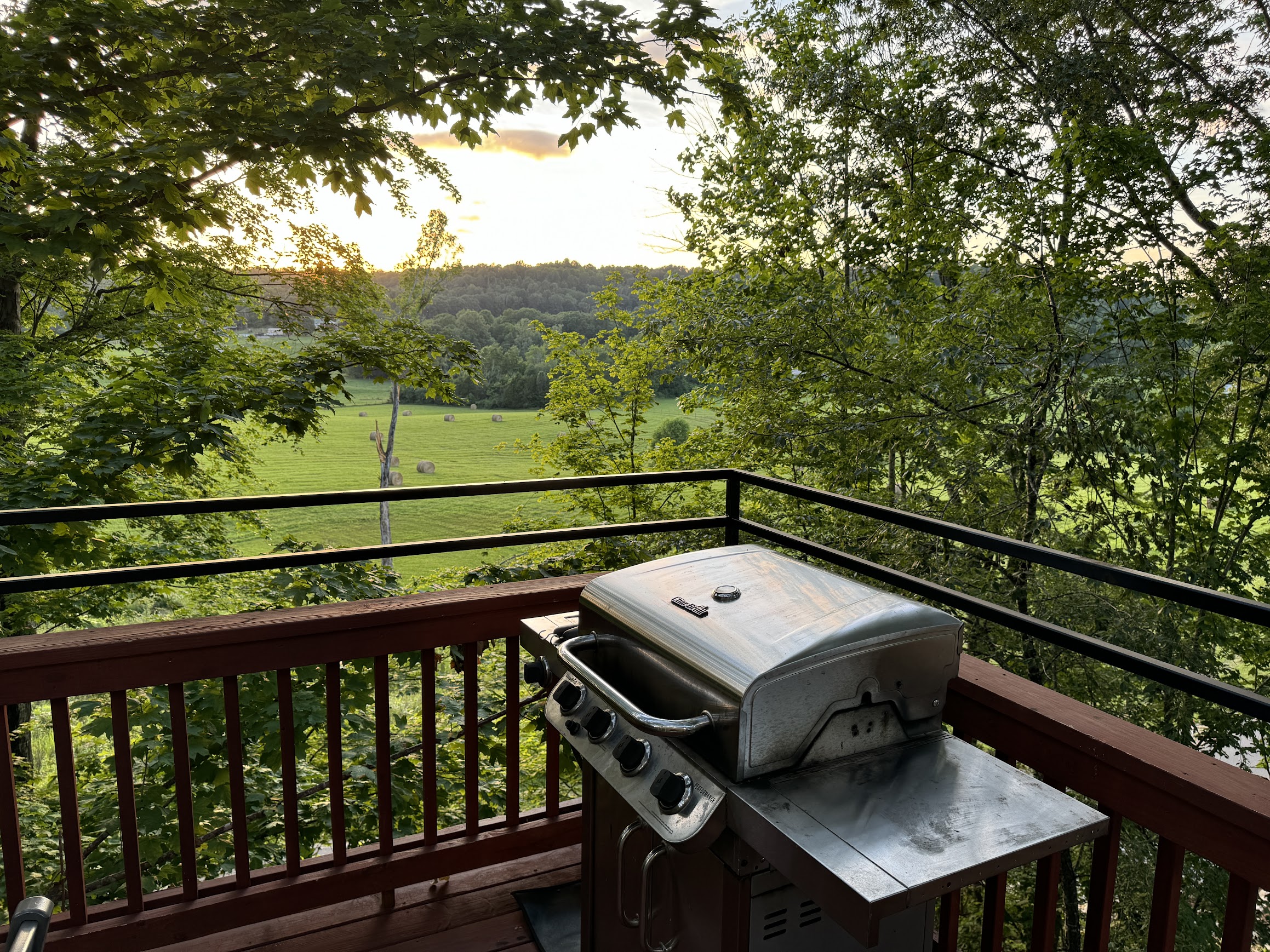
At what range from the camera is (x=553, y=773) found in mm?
1970

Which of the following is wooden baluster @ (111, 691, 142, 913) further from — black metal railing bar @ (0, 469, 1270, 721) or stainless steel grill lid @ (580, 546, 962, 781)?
stainless steel grill lid @ (580, 546, 962, 781)

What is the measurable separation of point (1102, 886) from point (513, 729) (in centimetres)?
124

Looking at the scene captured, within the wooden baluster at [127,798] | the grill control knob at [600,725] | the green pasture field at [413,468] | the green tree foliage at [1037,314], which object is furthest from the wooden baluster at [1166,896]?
the green pasture field at [413,468]

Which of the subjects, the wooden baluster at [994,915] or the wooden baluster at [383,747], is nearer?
the wooden baluster at [994,915]

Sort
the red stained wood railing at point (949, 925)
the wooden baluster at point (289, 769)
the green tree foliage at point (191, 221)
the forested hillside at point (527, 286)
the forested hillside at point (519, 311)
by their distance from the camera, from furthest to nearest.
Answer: the forested hillside at point (527, 286)
the forested hillside at point (519, 311)
the green tree foliage at point (191, 221)
the wooden baluster at point (289, 769)
the red stained wood railing at point (949, 925)

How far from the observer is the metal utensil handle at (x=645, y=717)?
3.09ft

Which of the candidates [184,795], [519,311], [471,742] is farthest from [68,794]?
[519,311]

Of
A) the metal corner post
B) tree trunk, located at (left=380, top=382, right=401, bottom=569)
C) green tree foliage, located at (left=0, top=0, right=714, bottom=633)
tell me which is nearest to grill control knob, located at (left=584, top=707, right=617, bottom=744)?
the metal corner post

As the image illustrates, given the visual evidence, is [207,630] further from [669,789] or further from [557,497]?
A: [557,497]

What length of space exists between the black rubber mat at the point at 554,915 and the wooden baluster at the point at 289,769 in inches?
20.0

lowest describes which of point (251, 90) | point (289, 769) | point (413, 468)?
point (413, 468)

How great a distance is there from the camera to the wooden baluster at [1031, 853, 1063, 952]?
111 cm

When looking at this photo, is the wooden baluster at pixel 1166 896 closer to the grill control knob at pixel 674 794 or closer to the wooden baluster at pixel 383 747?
the grill control knob at pixel 674 794

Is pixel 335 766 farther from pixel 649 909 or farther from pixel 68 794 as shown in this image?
pixel 649 909
